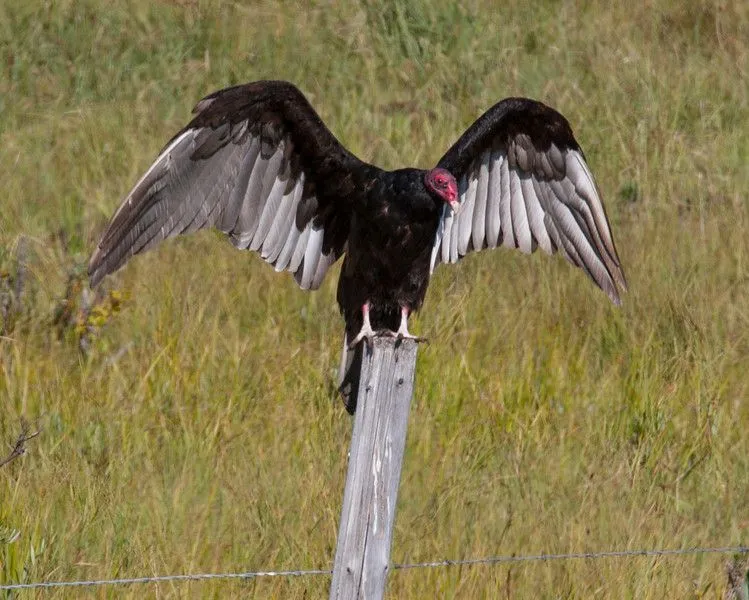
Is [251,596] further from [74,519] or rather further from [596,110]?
[596,110]

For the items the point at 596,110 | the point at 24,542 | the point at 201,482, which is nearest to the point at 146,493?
the point at 201,482

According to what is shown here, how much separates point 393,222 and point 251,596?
48.5 inches

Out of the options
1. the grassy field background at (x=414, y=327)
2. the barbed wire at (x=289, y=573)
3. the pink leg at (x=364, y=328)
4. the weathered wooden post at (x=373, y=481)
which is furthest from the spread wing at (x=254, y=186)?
the weathered wooden post at (x=373, y=481)

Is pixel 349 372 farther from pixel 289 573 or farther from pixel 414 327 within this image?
pixel 289 573

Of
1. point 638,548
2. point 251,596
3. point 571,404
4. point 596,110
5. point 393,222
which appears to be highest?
point 596,110

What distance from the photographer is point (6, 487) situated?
388 cm

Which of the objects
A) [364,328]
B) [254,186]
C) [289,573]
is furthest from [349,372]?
[289,573]

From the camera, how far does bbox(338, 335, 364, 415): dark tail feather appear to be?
440cm

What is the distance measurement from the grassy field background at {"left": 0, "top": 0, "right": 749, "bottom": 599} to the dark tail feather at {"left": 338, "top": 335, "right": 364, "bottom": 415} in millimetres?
122

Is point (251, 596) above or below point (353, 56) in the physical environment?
below

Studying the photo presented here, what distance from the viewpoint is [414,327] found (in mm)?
5129

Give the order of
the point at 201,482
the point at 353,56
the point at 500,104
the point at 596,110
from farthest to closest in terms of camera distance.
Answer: the point at 353,56
the point at 596,110
the point at 500,104
the point at 201,482

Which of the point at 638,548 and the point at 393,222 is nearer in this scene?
the point at 638,548

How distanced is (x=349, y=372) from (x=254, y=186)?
0.63 meters
